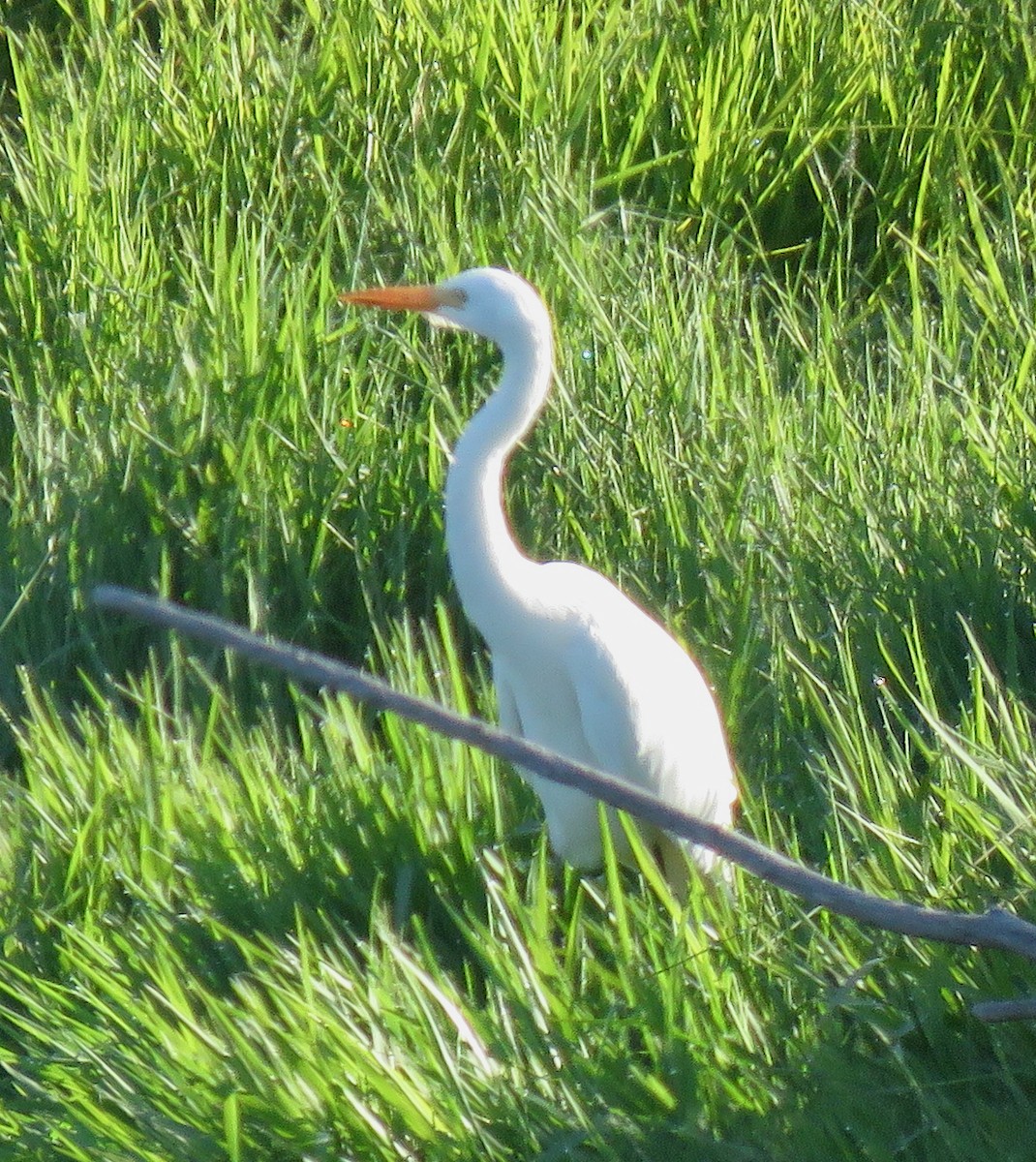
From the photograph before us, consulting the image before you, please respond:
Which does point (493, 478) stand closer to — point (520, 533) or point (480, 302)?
point (480, 302)

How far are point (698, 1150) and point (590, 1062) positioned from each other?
139 mm

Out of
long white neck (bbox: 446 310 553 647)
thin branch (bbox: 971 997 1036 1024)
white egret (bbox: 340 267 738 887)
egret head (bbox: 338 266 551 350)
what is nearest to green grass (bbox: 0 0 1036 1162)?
white egret (bbox: 340 267 738 887)

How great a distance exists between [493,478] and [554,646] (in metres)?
0.27

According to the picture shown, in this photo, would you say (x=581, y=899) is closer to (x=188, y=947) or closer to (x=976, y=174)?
(x=188, y=947)

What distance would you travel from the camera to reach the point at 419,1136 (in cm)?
176

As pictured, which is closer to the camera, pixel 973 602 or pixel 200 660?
pixel 973 602

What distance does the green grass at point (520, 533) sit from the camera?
5.95 ft

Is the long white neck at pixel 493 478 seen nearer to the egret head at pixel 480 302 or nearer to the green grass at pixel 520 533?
the egret head at pixel 480 302

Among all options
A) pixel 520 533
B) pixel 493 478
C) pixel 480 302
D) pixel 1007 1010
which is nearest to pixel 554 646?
pixel 493 478

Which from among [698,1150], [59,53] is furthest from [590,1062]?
[59,53]

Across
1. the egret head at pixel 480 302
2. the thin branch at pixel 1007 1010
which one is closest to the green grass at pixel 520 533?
the egret head at pixel 480 302

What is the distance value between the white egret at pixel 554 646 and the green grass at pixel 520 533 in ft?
0.33

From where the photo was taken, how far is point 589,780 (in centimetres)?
92

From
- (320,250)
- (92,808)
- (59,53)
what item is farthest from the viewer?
(59,53)
